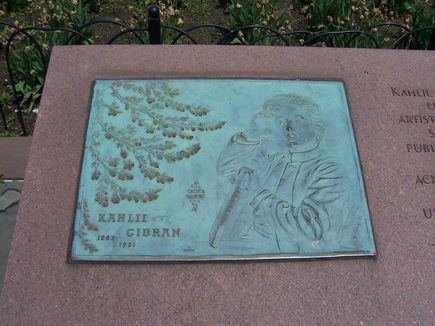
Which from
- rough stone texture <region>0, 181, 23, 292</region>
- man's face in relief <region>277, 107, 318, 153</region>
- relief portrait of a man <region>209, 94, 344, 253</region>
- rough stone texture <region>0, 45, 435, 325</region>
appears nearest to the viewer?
rough stone texture <region>0, 45, 435, 325</region>

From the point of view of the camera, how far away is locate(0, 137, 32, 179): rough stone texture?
335 cm

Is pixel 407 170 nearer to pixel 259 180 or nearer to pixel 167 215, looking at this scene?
pixel 259 180

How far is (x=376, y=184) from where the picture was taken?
6.80 ft

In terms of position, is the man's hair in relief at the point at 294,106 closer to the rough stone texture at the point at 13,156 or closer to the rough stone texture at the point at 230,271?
the rough stone texture at the point at 230,271

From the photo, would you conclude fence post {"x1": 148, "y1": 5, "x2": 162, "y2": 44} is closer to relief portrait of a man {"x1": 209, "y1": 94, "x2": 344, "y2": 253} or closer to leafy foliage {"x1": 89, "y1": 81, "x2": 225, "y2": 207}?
leafy foliage {"x1": 89, "y1": 81, "x2": 225, "y2": 207}

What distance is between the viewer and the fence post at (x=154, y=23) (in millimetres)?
3012

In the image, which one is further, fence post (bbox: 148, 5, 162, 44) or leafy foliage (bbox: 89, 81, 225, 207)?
fence post (bbox: 148, 5, 162, 44)

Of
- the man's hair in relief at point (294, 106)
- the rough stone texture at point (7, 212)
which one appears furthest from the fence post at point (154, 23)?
the rough stone texture at point (7, 212)

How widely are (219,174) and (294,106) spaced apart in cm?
50

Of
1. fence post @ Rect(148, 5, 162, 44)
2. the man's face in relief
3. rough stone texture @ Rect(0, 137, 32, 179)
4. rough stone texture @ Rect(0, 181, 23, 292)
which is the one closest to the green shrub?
fence post @ Rect(148, 5, 162, 44)

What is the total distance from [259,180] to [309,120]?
15.5 inches

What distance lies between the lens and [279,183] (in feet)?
6.63

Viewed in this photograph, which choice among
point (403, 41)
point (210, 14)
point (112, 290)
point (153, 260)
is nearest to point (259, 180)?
point (153, 260)

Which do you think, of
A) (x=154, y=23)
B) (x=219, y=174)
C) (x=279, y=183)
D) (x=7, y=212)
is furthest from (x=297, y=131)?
(x=7, y=212)
